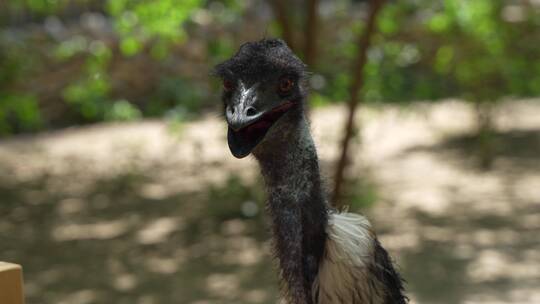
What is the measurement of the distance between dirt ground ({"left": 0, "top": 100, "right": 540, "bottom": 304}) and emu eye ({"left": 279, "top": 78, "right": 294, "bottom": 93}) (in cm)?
274

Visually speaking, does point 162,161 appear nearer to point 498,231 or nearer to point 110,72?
point 110,72

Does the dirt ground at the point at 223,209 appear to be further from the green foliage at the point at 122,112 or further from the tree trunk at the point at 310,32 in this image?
the tree trunk at the point at 310,32

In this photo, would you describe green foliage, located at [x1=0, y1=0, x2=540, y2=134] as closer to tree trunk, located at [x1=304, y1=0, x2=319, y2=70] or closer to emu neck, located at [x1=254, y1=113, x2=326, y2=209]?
tree trunk, located at [x1=304, y1=0, x2=319, y2=70]

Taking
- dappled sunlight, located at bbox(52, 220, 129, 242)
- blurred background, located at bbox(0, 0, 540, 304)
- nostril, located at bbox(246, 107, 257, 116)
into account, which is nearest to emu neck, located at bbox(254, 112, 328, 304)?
nostril, located at bbox(246, 107, 257, 116)

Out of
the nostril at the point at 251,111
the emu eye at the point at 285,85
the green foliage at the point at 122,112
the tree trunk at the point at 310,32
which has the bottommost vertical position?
the nostril at the point at 251,111

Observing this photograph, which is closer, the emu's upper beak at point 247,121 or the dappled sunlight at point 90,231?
the emu's upper beak at point 247,121

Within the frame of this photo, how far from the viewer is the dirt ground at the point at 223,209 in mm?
5949

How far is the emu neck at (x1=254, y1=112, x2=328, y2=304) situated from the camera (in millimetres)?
2029

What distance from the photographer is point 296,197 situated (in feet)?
6.72

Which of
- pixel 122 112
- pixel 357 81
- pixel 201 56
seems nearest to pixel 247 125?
pixel 357 81

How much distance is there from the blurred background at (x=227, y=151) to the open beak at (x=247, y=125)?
6.40ft

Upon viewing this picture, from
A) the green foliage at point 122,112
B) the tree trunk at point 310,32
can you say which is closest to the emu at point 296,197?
the tree trunk at point 310,32

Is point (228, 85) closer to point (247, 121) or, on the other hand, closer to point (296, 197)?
point (247, 121)

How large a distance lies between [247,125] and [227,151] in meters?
7.73
